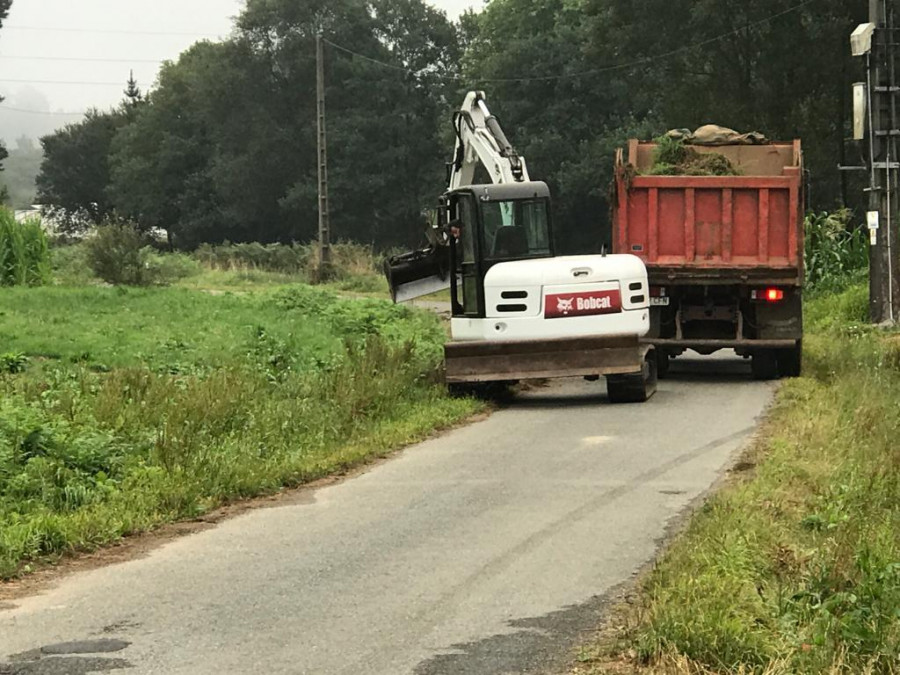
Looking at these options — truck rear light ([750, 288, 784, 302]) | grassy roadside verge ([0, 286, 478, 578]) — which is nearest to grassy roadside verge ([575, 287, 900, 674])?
grassy roadside verge ([0, 286, 478, 578])

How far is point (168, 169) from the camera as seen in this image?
8538 centimetres

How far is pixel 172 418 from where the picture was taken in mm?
12453

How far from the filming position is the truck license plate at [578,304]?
1623cm

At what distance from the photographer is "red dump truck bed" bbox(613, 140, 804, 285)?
18359 mm

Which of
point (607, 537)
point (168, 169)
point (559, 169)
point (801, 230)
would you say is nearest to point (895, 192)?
point (801, 230)

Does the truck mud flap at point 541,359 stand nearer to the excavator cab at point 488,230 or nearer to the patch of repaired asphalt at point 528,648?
the excavator cab at point 488,230

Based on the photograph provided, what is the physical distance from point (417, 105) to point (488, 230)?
62819 millimetres

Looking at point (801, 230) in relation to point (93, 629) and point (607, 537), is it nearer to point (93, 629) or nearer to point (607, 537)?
point (607, 537)

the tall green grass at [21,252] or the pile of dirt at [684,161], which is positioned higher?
the pile of dirt at [684,161]

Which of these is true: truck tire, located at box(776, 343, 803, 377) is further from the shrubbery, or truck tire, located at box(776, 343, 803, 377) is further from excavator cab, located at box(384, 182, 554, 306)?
the shrubbery

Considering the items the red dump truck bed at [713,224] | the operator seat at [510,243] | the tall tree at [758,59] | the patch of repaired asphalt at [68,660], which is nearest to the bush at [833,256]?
the tall tree at [758,59]

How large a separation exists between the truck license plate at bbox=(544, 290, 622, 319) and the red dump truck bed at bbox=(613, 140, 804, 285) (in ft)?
8.47

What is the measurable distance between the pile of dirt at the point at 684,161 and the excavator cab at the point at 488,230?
8.58ft

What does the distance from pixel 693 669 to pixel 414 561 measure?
2.81 m
